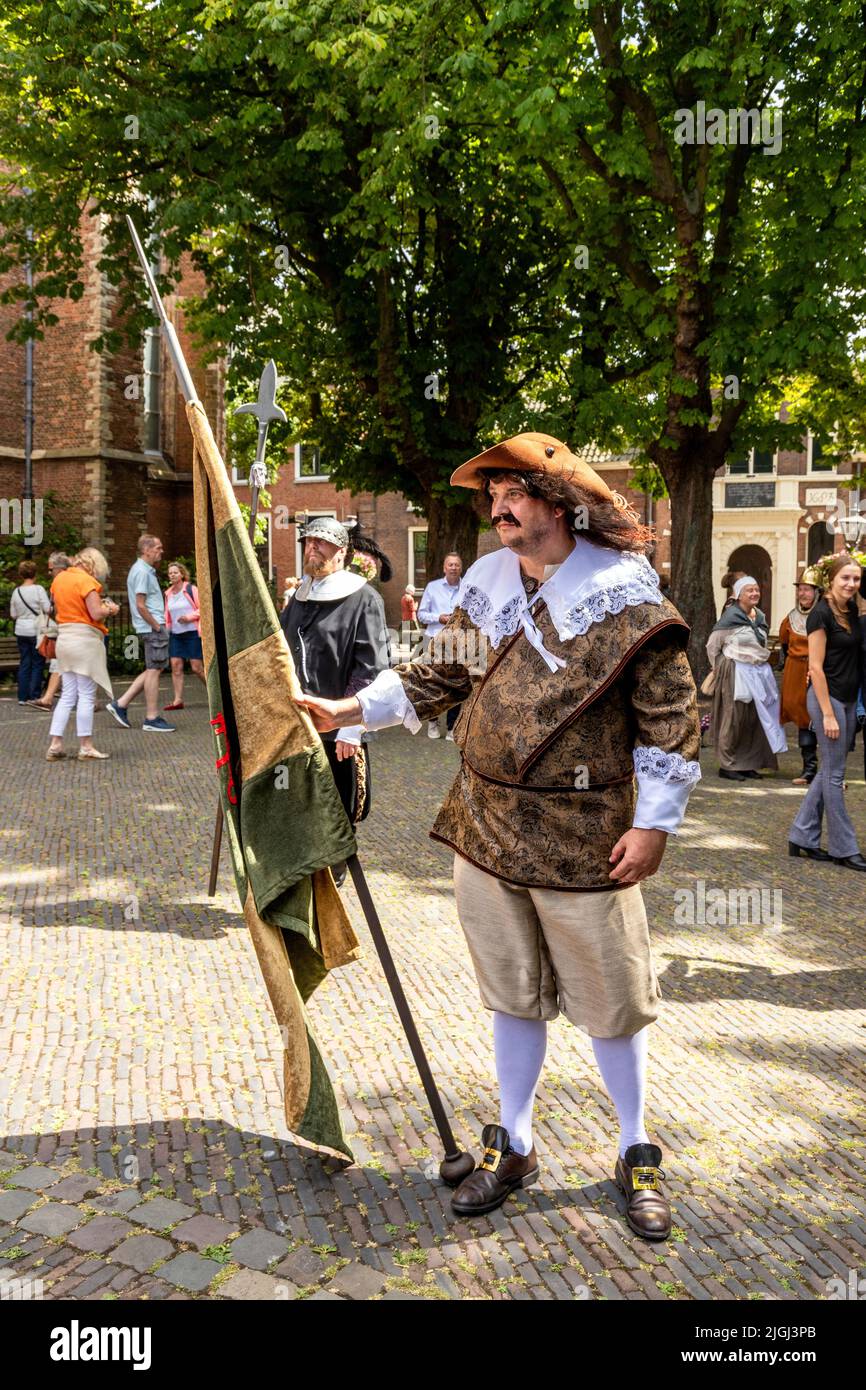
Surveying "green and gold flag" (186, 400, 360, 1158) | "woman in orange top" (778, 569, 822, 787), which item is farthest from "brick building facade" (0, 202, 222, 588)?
"green and gold flag" (186, 400, 360, 1158)

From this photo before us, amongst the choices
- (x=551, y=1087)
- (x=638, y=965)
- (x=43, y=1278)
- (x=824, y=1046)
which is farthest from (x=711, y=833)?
(x=43, y=1278)

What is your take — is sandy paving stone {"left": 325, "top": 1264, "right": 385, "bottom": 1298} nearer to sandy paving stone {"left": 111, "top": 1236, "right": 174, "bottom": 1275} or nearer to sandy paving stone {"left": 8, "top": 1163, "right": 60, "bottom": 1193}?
sandy paving stone {"left": 111, "top": 1236, "right": 174, "bottom": 1275}

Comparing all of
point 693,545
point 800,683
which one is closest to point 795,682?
point 800,683

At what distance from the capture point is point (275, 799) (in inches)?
129

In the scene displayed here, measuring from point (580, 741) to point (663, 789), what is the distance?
0.82 feet

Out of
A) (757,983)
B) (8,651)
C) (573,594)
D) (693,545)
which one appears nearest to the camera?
(573,594)

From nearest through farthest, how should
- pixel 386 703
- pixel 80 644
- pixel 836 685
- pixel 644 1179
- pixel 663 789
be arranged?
pixel 663 789 → pixel 644 1179 → pixel 386 703 → pixel 836 685 → pixel 80 644

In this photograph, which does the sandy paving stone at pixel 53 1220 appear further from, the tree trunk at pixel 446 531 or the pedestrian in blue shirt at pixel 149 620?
the tree trunk at pixel 446 531

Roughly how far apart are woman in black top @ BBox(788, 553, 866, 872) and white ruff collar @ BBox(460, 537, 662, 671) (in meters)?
4.70

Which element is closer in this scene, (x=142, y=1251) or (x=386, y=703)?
(x=142, y=1251)

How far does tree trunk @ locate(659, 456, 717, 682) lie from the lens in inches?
579

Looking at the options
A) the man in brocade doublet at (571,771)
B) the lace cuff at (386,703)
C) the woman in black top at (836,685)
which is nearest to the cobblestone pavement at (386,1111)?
the man in brocade doublet at (571,771)

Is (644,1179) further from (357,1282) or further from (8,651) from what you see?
(8,651)

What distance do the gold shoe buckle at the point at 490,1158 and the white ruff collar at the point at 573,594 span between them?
55.4 inches
